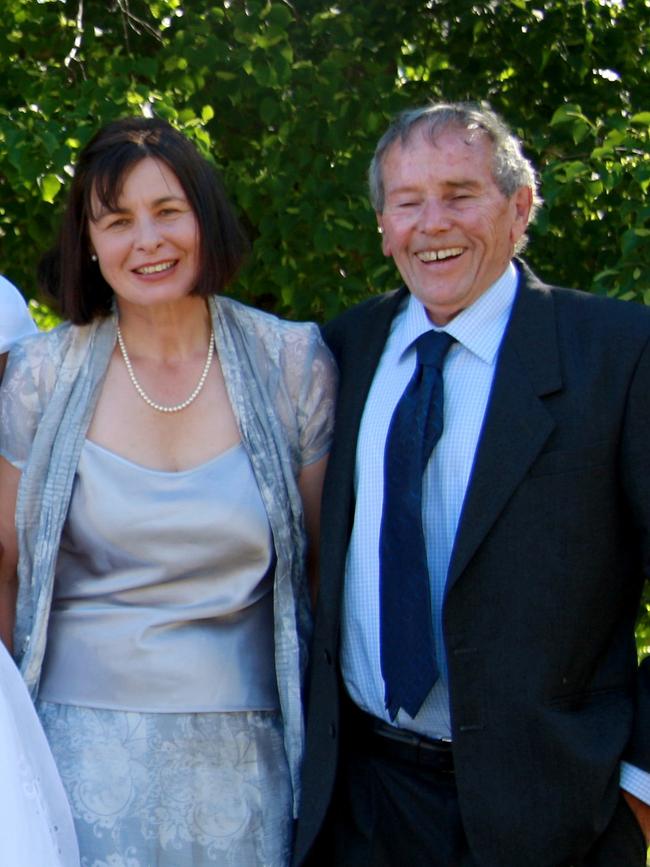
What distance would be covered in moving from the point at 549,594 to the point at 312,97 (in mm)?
2438

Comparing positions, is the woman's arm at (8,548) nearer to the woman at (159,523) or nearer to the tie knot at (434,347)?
the woman at (159,523)

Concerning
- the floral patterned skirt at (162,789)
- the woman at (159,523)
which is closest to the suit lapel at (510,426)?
the woman at (159,523)

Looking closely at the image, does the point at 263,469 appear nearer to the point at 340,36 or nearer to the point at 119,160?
the point at 119,160

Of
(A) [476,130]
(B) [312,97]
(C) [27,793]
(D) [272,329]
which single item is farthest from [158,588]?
(B) [312,97]

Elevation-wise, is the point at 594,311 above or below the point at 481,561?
above

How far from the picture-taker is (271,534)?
314 centimetres

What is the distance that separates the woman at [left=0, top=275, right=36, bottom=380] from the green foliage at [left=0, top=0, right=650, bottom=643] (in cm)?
116

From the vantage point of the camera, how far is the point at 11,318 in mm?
3207

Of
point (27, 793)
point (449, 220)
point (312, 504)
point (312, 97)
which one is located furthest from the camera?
point (312, 97)

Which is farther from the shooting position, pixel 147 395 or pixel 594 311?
pixel 147 395

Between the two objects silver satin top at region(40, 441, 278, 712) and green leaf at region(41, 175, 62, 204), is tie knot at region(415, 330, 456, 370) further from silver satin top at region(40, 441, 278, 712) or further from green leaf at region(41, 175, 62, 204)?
green leaf at region(41, 175, 62, 204)

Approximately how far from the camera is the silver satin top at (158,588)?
3.05 meters

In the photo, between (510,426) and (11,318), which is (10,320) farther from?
(510,426)

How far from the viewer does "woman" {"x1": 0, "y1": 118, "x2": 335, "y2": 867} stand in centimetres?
305
